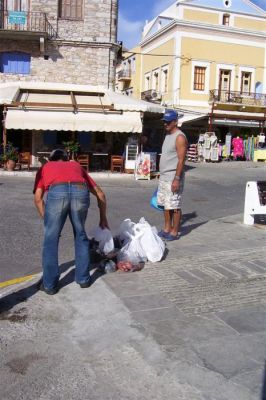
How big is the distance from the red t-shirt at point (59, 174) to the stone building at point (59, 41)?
16.9 metres

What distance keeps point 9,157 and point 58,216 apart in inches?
553

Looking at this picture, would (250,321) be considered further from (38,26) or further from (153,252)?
(38,26)

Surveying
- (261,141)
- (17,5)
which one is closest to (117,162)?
(17,5)

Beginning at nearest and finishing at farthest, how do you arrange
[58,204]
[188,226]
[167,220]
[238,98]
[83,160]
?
[58,204] < [167,220] < [188,226] < [83,160] < [238,98]

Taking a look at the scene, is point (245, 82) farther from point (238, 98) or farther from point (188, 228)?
point (188, 228)

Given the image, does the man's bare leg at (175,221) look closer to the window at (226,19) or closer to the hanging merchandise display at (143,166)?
the hanging merchandise display at (143,166)

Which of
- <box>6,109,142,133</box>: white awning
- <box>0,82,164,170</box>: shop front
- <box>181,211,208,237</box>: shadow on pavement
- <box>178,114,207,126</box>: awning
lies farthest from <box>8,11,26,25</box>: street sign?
<box>181,211,208,237</box>: shadow on pavement

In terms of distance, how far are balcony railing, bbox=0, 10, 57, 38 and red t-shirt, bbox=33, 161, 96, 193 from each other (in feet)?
55.9

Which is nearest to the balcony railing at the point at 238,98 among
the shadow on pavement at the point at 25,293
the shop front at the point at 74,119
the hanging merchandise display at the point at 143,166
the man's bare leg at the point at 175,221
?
the shop front at the point at 74,119

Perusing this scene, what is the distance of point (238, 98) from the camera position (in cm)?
3400

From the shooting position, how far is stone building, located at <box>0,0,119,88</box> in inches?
809

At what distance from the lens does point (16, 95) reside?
18938 mm

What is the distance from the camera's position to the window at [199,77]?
35.1m

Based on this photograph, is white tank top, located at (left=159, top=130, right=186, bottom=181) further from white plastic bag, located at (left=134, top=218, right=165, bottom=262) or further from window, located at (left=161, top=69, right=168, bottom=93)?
window, located at (left=161, top=69, right=168, bottom=93)
